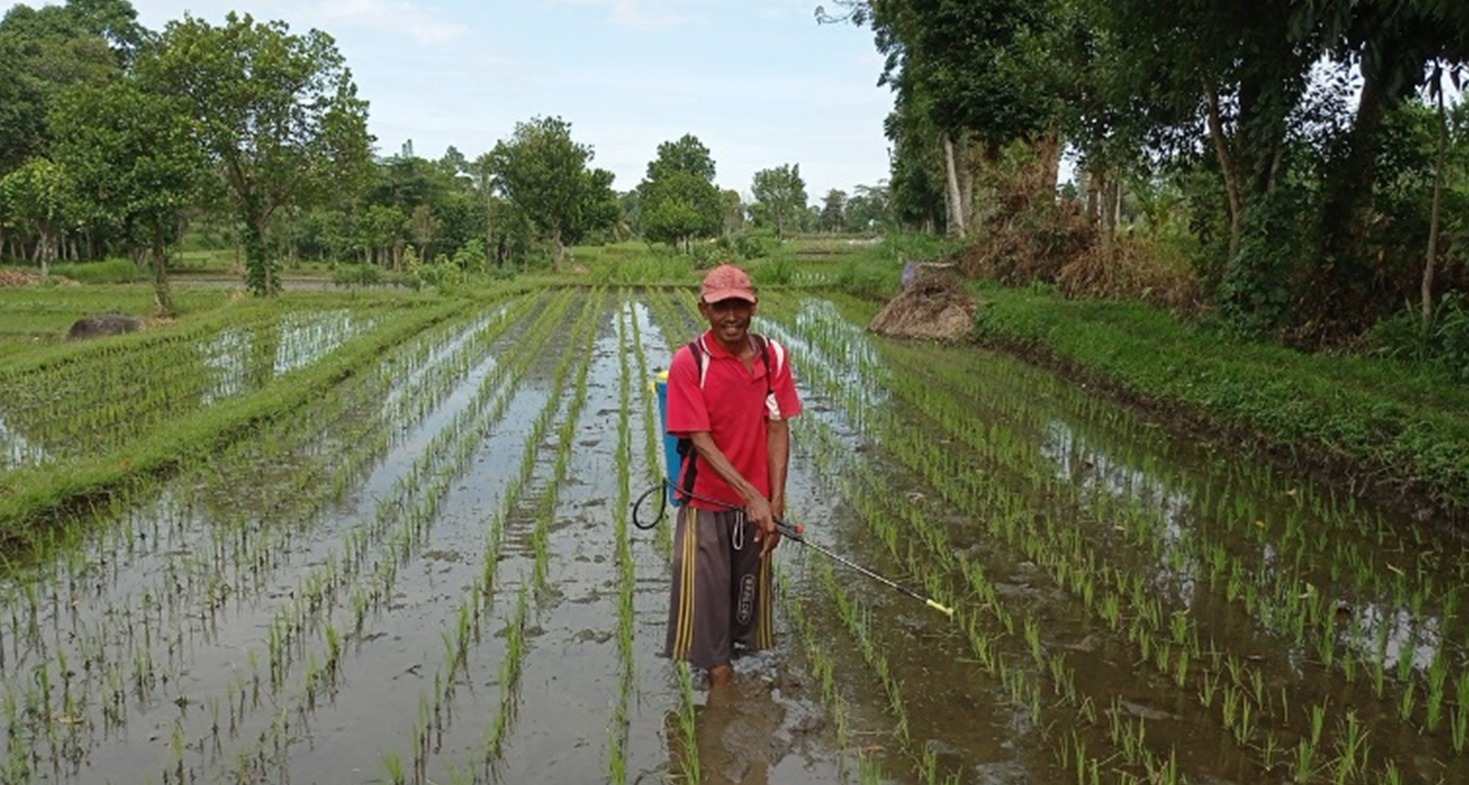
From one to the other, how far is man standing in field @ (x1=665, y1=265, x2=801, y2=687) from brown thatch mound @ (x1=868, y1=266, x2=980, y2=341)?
1128cm

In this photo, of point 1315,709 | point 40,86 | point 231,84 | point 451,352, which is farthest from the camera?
point 40,86

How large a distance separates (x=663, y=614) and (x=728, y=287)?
5.71 ft

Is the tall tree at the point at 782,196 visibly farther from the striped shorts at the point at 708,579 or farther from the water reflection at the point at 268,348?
the striped shorts at the point at 708,579

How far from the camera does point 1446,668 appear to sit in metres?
3.83

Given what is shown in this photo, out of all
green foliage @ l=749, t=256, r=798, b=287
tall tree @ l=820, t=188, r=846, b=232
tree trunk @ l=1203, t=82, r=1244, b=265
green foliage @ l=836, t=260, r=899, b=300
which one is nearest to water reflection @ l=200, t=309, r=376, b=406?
green foliage @ l=836, t=260, r=899, b=300

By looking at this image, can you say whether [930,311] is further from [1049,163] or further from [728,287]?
[728,287]

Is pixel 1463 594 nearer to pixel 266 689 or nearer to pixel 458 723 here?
pixel 458 723

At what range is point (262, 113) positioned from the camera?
2227 cm

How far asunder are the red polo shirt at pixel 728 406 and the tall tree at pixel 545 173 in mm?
33799

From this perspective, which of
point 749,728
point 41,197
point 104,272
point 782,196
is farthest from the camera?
point 782,196

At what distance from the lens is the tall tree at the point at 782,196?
67.1m

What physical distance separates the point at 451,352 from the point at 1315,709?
11545 mm

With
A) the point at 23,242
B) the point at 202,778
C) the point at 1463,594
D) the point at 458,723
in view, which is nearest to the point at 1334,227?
the point at 1463,594

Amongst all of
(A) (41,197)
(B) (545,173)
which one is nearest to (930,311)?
(A) (41,197)
